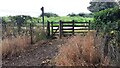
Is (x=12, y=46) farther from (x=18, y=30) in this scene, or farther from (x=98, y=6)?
(x=98, y=6)

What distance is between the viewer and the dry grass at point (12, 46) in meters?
11.6

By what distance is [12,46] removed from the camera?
11.9 metres

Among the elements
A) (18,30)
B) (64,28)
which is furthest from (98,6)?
(18,30)

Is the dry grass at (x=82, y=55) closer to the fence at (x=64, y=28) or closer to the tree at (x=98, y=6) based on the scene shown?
the fence at (x=64, y=28)

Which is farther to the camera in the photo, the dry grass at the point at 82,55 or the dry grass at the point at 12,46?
the dry grass at the point at 12,46

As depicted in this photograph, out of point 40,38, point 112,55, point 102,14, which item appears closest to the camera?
point 112,55

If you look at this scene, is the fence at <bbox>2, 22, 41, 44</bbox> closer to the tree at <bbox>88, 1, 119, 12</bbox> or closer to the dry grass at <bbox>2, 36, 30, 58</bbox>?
the dry grass at <bbox>2, 36, 30, 58</bbox>

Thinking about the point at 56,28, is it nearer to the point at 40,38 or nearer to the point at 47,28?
the point at 47,28

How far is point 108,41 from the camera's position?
7906 mm

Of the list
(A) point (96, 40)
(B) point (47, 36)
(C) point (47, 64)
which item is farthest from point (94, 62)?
(B) point (47, 36)

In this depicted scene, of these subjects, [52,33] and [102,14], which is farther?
[52,33]

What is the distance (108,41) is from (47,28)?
453 inches

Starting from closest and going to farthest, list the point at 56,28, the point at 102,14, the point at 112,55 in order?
the point at 112,55
the point at 102,14
the point at 56,28

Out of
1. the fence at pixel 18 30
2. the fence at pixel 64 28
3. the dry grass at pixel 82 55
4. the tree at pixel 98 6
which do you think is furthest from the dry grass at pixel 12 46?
the tree at pixel 98 6
